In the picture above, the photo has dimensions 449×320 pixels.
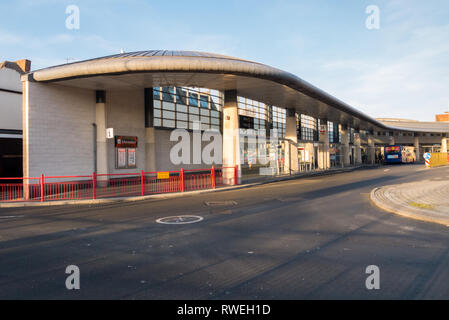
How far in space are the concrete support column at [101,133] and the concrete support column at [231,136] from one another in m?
7.51

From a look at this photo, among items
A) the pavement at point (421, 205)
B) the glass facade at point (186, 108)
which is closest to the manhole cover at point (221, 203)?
the pavement at point (421, 205)

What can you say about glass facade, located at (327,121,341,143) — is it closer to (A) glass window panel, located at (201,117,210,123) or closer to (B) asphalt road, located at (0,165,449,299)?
(A) glass window panel, located at (201,117,210,123)

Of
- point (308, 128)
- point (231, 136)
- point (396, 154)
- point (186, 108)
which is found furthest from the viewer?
point (308, 128)

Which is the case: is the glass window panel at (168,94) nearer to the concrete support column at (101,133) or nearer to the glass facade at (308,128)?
the concrete support column at (101,133)

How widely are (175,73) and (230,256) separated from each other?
12.2m

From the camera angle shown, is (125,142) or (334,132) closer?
(125,142)

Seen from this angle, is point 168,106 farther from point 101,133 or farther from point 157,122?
point 101,133

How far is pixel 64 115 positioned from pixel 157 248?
538 inches

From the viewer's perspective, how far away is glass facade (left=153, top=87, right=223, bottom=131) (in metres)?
23.2

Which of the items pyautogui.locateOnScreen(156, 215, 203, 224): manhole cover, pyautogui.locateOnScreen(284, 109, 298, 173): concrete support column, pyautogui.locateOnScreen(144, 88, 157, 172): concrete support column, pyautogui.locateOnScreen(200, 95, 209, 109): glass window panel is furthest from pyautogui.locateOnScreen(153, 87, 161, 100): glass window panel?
pyautogui.locateOnScreen(156, 215, 203, 224): manhole cover

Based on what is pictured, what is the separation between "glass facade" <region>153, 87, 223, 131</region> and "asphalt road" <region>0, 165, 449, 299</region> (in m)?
14.8

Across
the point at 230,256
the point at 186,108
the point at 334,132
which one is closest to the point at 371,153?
the point at 334,132

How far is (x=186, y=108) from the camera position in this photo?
2531 centimetres
